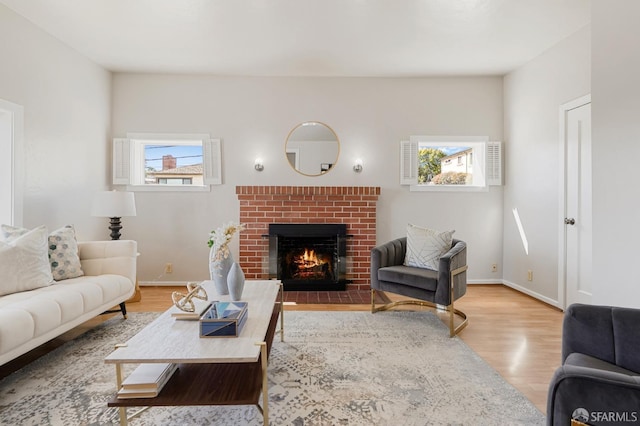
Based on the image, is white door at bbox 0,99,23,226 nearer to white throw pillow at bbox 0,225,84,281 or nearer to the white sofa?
white throw pillow at bbox 0,225,84,281

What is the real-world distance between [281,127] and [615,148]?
11.5 ft

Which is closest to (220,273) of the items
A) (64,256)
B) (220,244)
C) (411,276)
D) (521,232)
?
(220,244)

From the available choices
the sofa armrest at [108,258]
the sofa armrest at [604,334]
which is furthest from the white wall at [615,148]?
the sofa armrest at [108,258]

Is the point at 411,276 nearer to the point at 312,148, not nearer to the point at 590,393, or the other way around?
the point at 590,393

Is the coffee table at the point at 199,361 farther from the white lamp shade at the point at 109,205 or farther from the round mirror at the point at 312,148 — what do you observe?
the round mirror at the point at 312,148

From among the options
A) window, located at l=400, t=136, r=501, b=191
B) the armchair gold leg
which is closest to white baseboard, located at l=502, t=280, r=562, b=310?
the armchair gold leg

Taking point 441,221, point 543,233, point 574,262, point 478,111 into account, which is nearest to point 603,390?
point 574,262

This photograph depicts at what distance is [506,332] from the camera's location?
9.98ft

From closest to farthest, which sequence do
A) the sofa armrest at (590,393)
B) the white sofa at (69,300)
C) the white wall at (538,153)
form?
the sofa armrest at (590,393)
the white sofa at (69,300)
the white wall at (538,153)

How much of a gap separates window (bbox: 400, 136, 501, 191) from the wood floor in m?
1.45

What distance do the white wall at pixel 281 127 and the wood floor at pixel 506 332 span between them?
33.0 inches

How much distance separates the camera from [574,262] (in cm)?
353

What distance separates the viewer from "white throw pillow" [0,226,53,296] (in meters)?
2.42

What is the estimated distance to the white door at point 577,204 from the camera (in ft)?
11.0
